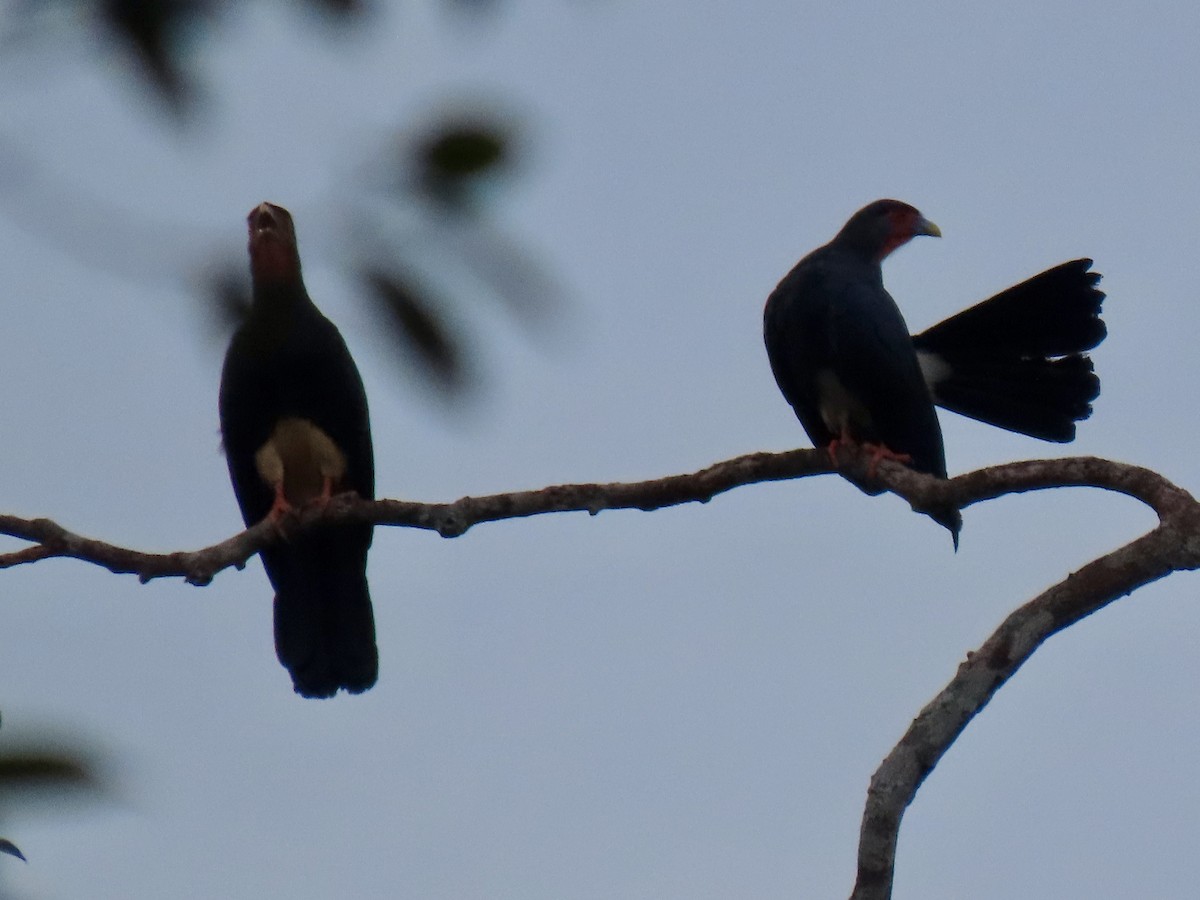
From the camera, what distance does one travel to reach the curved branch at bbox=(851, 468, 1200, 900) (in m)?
2.48

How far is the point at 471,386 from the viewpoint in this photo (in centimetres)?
80

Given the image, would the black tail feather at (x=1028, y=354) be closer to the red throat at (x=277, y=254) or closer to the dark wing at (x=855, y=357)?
the dark wing at (x=855, y=357)

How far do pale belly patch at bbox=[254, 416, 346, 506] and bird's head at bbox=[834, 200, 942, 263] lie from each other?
2044 millimetres

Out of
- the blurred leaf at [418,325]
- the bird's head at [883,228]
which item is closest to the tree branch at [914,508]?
the bird's head at [883,228]

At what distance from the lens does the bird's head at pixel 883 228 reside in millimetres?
5500

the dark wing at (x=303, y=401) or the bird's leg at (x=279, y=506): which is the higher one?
the dark wing at (x=303, y=401)

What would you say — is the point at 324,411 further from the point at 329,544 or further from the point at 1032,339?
the point at 1032,339

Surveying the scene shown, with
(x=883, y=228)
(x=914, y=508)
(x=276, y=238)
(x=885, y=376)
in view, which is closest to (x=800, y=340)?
(x=885, y=376)

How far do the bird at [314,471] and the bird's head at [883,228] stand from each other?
196 centimetres

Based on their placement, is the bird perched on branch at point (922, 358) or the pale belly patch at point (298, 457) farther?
the bird perched on branch at point (922, 358)

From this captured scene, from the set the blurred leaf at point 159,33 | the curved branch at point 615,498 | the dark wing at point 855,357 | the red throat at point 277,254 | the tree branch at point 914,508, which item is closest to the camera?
the blurred leaf at point 159,33

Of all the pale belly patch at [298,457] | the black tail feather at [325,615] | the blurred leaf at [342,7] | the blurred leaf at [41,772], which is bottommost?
the blurred leaf at [41,772]

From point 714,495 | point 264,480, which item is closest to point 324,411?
point 264,480

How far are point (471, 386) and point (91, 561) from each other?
2.78m
